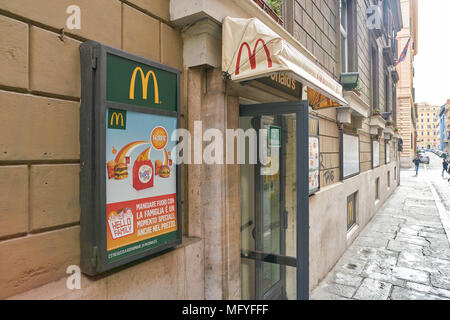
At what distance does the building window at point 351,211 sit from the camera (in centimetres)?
719

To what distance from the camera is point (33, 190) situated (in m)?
1.62

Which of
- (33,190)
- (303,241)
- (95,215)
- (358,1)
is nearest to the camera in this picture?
(33,190)

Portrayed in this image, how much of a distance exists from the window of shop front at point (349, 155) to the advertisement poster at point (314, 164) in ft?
6.15

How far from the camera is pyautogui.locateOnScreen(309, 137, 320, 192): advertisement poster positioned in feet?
15.3

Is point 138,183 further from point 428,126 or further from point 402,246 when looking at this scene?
point 428,126

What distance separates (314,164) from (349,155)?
9.59 ft

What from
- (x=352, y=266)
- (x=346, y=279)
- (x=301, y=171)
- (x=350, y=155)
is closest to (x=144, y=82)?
(x=301, y=171)

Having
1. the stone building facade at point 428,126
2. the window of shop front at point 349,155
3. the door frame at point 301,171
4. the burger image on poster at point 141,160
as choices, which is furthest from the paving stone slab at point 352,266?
the stone building facade at point 428,126

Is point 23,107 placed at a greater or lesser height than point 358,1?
lesser

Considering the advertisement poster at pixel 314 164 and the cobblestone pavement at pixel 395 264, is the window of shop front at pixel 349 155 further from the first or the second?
the advertisement poster at pixel 314 164

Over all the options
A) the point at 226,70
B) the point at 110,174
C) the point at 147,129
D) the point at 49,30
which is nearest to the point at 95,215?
the point at 110,174

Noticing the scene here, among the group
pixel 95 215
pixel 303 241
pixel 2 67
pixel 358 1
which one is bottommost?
pixel 303 241

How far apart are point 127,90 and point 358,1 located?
28.9ft

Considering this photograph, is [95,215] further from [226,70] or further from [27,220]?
[226,70]
